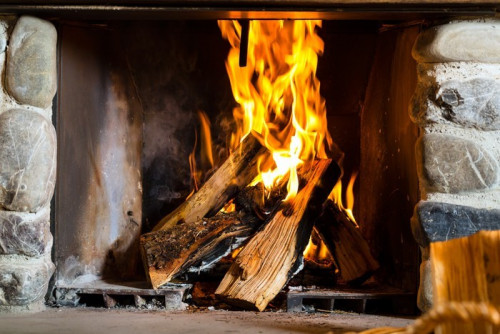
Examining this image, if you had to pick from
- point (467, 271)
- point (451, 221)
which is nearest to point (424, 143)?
point (451, 221)

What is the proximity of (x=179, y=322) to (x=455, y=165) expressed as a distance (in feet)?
2.71

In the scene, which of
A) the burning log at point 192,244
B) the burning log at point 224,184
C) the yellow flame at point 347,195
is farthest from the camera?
the yellow flame at point 347,195

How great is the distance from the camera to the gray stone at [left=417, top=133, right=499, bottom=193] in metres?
1.82

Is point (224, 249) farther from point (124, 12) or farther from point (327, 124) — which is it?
point (124, 12)

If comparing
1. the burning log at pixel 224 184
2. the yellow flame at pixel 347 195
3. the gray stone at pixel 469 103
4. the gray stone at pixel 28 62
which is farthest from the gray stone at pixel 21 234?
the gray stone at pixel 469 103

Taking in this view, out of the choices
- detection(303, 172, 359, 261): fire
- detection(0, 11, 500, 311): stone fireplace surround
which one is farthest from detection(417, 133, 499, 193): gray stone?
detection(303, 172, 359, 261): fire

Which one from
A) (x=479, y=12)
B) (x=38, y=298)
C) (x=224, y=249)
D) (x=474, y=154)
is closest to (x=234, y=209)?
(x=224, y=249)

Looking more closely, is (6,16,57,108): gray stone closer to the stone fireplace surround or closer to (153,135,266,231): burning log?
the stone fireplace surround

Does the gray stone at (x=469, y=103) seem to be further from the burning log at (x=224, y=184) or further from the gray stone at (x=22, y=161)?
the gray stone at (x=22, y=161)

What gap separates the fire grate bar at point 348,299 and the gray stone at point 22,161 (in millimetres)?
764

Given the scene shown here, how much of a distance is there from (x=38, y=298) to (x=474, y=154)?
4.07 feet

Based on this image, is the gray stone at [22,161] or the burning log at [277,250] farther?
the burning log at [277,250]

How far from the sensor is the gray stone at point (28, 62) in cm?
193

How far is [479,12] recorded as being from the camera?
1.82 m
